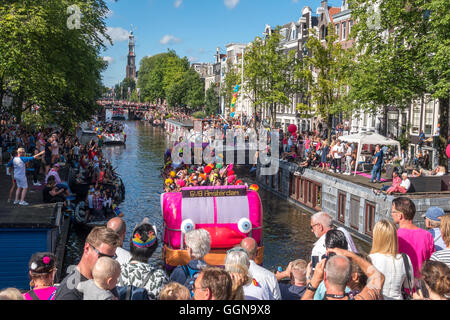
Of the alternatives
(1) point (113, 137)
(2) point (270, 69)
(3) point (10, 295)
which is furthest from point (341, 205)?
(1) point (113, 137)

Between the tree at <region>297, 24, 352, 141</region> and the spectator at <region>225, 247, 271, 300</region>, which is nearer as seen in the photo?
the spectator at <region>225, 247, 271, 300</region>

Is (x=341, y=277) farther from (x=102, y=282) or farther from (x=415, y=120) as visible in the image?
(x=415, y=120)

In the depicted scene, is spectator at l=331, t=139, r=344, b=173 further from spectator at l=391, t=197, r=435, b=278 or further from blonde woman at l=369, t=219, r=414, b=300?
blonde woman at l=369, t=219, r=414, b=300

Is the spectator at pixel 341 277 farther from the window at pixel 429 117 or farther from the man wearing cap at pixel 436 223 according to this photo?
the window at pixel 429 117

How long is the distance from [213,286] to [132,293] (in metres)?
1.07

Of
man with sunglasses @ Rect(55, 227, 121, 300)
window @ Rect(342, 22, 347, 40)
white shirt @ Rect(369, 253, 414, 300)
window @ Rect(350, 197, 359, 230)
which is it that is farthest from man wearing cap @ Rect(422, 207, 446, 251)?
window @ Rect(342, 22, 347, 40)

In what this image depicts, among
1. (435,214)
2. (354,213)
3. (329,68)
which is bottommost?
(354,213)

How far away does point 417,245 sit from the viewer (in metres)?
5.98

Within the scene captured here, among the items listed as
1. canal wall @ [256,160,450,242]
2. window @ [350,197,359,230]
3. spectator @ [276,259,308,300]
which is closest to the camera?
spectator @ [276,259,308,300]

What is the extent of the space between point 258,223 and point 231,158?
79.3 ft

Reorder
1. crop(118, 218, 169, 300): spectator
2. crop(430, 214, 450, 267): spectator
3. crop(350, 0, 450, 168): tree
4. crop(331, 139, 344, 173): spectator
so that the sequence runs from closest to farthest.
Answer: crop(118, 218, 169, 300): spectator
crop(430, 214, 450, 267): spectator
crop(350, 0, 450, 168): tree
crop(331, 139, 344, 173): spectator

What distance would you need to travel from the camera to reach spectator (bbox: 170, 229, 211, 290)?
522cm

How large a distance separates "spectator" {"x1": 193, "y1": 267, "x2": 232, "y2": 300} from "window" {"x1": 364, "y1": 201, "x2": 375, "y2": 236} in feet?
54.9
